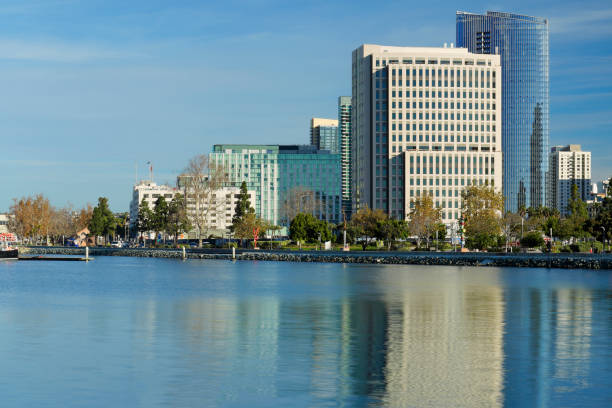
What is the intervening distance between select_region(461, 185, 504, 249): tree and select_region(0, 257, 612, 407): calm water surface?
107096 mm

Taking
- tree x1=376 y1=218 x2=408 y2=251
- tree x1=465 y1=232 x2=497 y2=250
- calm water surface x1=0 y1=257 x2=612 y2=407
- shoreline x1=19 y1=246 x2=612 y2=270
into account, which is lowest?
calm water surface x1=0 y1=257 x2=612 y2=407

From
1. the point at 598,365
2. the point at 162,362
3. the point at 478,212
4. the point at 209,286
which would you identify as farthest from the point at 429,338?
the point at 478,212

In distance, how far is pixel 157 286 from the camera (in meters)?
78.1

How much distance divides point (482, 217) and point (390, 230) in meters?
21.0

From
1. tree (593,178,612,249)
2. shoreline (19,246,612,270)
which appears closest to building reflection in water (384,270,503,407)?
shoreline (19,246,612,270)

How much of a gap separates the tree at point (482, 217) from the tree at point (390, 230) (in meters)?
14.5

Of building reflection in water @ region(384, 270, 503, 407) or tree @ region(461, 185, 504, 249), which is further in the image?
tree @ region(461, 185, 504, 249)

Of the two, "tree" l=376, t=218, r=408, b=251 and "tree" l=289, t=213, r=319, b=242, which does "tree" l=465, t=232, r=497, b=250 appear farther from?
"tree" l=289, t=213, r=319, b=242

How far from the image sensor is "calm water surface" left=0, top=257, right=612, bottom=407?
80.3 ft

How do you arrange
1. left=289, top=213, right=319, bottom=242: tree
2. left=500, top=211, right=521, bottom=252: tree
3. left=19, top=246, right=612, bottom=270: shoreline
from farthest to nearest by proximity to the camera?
left=289, top=213, right=319, bottom=242: tree
left=500, top=211, right=521, bottom=252: tree
left=19, top=246, right=612, bottom=270: shoreline

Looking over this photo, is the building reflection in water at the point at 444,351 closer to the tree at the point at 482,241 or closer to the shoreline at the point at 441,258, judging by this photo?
the shoreline at the point at 441,258

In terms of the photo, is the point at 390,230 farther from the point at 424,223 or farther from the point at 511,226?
the point at 511,226

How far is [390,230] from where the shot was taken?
598 ft

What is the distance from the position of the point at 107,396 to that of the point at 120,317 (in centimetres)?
2283
